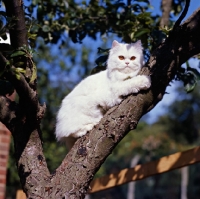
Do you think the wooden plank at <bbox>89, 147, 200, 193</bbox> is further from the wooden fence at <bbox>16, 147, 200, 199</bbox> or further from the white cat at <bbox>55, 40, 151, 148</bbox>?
the white cat at <bbox>55, 40, 151, 148</bbox>

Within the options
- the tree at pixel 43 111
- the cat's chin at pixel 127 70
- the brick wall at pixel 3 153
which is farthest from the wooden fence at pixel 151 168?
the tree at pixel 43 111

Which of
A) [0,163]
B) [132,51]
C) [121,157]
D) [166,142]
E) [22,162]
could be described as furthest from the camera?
[121,157]

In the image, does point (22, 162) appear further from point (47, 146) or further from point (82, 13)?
point (47, 146)

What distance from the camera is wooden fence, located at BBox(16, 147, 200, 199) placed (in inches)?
113

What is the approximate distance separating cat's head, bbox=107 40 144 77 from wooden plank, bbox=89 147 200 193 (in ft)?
2.14

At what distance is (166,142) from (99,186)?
43.3 ft

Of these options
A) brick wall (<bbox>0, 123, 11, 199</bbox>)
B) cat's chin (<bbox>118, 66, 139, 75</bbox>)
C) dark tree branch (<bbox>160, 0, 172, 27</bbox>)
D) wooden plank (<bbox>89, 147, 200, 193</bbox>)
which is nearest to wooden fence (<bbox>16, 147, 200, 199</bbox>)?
wooden plank (<bbox>89, 147, 200, 193</bbox>)

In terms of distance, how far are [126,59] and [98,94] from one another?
340mm

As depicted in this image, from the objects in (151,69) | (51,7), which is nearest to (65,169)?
(151,69)

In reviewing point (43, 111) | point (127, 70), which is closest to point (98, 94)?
point (127, 70)

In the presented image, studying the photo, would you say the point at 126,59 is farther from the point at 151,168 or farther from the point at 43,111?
the point at 43,111

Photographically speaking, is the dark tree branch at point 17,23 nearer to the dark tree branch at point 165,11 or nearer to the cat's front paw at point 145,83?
the cat's front paw at point 145,83

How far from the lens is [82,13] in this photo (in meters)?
3.38

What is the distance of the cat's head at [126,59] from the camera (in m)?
2.72
